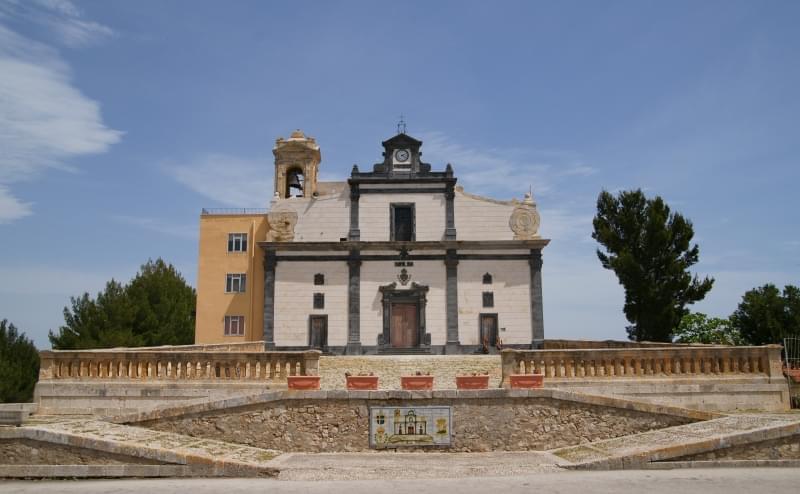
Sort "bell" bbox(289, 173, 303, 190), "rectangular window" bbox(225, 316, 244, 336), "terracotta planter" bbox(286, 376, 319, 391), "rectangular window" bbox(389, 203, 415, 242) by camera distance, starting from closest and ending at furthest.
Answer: "terracotta planter" bbox(286, 376, 319, 391) → "rectangular window" bbox(389, 203, 415, 242) → "rectangular window" bbox(225, 316, 244, 336) → "bell" bbox(289, 173, 303, 190)

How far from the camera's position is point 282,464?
11812 mm

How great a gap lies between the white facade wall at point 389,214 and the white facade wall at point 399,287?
1.36 m

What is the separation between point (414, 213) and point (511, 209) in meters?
4.62

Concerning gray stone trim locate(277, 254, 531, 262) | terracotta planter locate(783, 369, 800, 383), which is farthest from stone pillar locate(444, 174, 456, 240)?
terracotta planter locate(783, 369, 800, 383)

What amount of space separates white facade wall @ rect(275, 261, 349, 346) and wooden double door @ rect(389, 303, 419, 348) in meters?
2.25

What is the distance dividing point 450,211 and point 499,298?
4.71 meters

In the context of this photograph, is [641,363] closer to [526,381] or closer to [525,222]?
[526,381]

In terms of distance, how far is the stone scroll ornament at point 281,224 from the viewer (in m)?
30.0

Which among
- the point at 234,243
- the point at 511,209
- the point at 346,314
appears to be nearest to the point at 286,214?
the point at 234,243

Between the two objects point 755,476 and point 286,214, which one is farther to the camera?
point 286,214

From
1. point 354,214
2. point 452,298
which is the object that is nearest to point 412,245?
point 452,298

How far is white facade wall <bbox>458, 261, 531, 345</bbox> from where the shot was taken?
1139 inches

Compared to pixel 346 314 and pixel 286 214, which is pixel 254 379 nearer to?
pixel 346 314

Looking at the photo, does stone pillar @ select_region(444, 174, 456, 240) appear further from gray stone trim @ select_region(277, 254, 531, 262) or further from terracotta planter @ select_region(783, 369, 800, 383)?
terracotta planter @ select_region(783, 369, 800, 383)
